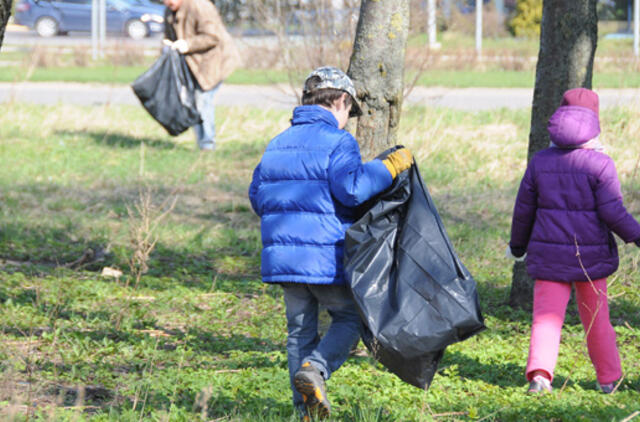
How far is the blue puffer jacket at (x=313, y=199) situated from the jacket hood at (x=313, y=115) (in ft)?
0.11

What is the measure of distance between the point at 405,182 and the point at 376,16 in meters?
1.52

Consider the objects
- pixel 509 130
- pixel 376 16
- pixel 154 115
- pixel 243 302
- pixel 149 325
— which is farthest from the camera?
pixel 509 130

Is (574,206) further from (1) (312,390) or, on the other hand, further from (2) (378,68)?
(1) (312,390)

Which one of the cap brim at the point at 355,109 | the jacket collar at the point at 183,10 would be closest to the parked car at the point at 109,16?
the jacket collar at the point at 183,10

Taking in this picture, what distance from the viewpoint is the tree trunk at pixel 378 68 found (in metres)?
4.90

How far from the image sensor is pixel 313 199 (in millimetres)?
3609

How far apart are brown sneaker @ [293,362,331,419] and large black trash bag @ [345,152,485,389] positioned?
0.27 meters

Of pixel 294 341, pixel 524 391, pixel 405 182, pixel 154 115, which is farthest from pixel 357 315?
pixel 154 115

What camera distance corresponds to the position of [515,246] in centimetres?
438

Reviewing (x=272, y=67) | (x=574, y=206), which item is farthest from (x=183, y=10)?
(x=272, y=67)

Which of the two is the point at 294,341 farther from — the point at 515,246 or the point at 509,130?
the point at 509,130

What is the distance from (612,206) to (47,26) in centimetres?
3106

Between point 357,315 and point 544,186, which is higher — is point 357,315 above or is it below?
below

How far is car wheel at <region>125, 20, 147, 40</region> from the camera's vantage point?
31078mm
